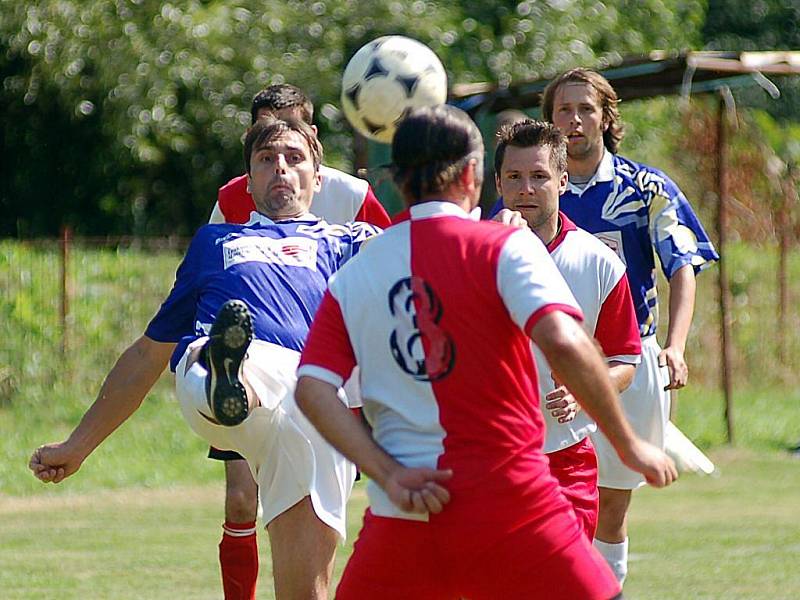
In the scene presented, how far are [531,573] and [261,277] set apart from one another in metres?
1.89

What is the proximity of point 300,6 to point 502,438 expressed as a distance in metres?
16.8

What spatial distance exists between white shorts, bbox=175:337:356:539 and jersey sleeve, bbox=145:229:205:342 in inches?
9.9

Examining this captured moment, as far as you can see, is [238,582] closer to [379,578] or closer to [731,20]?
[379,578]

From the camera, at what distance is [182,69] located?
61.9 feet

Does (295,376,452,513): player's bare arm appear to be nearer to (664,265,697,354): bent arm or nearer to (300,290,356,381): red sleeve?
(300,290,356,381): red sleeve

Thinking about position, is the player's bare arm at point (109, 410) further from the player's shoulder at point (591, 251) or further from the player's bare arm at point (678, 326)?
the player's bare arm at point (678, 326)

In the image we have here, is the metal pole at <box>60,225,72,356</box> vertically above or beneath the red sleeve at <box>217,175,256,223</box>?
beneath

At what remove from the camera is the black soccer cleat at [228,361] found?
4.72 m

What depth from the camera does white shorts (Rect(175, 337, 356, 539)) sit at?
17.1ft

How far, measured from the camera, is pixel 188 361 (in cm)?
512

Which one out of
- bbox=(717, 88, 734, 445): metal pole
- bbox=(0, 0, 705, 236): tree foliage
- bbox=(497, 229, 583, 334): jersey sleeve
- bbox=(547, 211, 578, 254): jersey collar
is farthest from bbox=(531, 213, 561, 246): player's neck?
bbox=(0, 0, 705, 236): tree foliage

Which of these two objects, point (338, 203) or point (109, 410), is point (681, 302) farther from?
point (109, 410)

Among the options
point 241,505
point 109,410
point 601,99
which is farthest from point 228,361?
point 601,99

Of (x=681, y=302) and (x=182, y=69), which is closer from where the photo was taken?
(x=681, y=302)
